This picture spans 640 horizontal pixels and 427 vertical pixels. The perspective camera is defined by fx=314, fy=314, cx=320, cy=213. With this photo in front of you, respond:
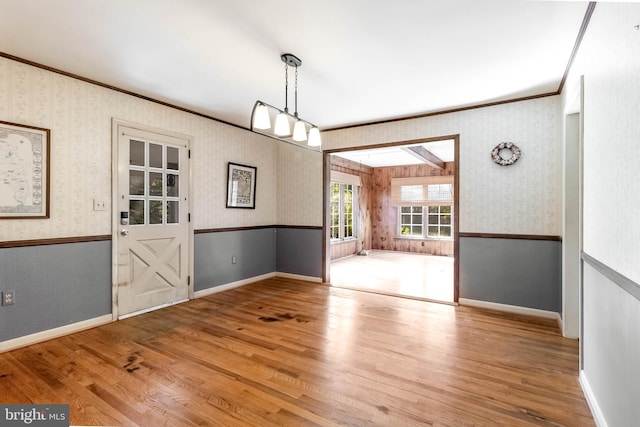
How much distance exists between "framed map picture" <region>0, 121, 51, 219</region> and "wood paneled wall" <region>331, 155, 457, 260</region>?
20.2 ft

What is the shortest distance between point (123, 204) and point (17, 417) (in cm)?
212

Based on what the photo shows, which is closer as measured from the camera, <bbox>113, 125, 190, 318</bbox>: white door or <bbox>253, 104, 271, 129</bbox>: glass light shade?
<bbox>253, 104, 271, 129</bbox>: glass light shade

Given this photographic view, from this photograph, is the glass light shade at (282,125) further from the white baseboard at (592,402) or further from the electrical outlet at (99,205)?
the white baseboard at (592,402)

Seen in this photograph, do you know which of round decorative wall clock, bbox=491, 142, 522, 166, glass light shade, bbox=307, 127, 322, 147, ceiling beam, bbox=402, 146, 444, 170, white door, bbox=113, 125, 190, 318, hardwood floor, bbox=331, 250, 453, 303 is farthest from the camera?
ceiling beam, bbox=402, 146, 444, 170

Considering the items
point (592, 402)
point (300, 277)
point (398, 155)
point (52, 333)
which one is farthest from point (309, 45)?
point (398, 155)

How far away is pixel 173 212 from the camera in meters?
4.00

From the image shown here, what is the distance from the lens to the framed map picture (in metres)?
2.64

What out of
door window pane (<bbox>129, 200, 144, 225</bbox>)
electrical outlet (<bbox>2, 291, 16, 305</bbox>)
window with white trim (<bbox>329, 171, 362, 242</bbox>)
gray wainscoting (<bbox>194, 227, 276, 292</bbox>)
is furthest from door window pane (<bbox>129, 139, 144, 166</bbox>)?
window with white trim (<bbox>329, 171, 362, 242</bbox>)

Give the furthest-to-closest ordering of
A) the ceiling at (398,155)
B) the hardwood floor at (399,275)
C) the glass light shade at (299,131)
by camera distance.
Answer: the ceiling at (398,155)
the hardwood floor at (399,275)
the glass light shade at (299,131)

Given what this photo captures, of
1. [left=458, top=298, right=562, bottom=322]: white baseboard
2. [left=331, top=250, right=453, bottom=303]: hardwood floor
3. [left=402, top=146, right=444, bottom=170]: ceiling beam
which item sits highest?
[left=402, top=146, right=444, bottom=170]: ceiling beam

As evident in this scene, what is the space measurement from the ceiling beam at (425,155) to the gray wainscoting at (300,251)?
224 cm

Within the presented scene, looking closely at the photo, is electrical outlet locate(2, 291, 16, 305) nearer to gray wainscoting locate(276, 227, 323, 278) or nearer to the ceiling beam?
gray wainscoting locate(276, 227, 323, 278)

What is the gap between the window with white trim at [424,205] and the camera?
851 centimetres

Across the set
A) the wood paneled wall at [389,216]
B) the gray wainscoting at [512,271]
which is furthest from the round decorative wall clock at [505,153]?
the wood paneled wall at [389,216]
